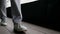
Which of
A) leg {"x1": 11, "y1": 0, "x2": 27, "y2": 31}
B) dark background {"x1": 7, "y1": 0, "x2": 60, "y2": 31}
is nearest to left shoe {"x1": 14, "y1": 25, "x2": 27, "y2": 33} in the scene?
leg {"x1": 11, "y1": 0, "x2": 27, "y2": 31}

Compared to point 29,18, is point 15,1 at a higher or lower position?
higher

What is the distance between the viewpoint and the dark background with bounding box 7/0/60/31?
156 cm

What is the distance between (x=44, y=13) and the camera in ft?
5.79

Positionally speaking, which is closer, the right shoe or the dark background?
the right shoe

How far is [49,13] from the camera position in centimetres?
167

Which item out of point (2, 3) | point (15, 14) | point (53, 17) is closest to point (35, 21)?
point (53, 17)

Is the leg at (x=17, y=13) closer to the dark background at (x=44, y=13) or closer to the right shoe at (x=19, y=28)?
the right shoe at (x=19, y=28)

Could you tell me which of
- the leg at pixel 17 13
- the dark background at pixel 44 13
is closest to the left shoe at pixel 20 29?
the leg at pixel 17 13

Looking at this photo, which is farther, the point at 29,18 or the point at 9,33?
the point at 29,18

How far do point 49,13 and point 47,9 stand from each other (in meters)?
0.07

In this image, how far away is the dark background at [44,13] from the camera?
5.11 feet

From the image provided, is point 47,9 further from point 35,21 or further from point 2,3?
point 2,3

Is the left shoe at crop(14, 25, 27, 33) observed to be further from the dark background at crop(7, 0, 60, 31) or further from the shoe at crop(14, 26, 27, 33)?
the dark background at crop(7, 0, 60, 31)

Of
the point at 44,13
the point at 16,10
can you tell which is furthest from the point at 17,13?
the point at 44,13
